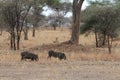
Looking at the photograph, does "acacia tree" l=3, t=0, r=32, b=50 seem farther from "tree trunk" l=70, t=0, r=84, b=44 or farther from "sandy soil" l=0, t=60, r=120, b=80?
"sandy soil" l=0, t=60, r=120, b=80

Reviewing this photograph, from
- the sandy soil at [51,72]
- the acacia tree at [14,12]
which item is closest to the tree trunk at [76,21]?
the acacia tree at [14,12]

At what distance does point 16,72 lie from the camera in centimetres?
1736

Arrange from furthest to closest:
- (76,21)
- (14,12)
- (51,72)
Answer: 1. (76,21)
2. (14,12)
3. (51,72)

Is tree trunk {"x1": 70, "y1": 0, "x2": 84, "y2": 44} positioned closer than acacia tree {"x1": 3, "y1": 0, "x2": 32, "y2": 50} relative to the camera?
No

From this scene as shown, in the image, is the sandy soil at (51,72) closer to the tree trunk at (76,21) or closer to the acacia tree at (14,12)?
the acacia tree at (14,12)

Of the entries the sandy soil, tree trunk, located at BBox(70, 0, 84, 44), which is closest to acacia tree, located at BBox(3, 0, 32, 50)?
tree trunk, located at BBox(70, 0, 84, 44)

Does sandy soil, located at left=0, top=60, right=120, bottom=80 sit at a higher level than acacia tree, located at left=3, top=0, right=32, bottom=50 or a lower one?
lower

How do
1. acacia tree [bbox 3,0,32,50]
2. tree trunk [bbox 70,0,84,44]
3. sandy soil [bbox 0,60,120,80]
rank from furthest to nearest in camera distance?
tree trunk [bbox 70,0,84,44] → acacia tree [bbox 3,0,32,50] → sandy soil [bbox 0,60,120,80]

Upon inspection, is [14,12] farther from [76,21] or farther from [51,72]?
[51,72]

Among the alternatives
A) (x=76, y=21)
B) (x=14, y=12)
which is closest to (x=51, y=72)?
(x=14, y=12)

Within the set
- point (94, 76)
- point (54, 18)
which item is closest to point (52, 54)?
point (94, 76)

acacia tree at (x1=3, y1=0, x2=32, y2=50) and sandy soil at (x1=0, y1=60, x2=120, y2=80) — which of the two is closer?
sandy soil at (x1=0, y1=60, x2=120, y2=80)

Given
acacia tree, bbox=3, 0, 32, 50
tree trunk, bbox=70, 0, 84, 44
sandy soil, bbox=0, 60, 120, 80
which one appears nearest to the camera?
sandy soil, bbox=0, 60, 120, 80

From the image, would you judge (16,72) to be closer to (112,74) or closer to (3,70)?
(3,70)
